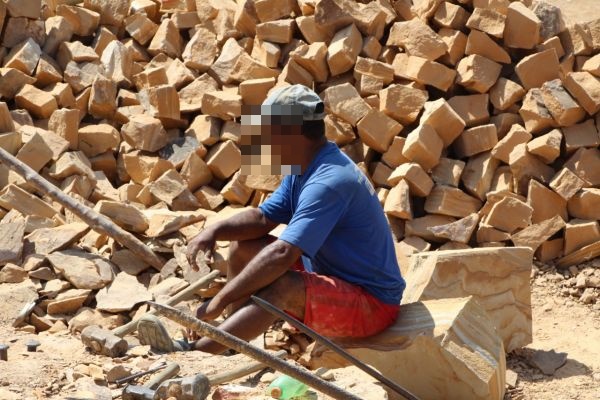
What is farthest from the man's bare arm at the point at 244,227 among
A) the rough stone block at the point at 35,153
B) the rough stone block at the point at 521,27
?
the rough stone block at the point at 521,27

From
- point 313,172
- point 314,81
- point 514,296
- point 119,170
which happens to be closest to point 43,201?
point 119,170

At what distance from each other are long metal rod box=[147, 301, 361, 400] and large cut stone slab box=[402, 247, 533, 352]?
170cm

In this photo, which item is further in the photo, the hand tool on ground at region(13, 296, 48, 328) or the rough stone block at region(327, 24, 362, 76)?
the rough stone block at region(327, 24, 362, 76)

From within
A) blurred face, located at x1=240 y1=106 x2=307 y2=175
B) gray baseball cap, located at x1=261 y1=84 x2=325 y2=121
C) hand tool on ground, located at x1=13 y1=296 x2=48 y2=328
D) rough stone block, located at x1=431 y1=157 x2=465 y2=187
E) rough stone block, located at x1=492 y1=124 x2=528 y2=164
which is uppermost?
gray baseball cap, located at x1=261 y1=84 x2=325 y2=121

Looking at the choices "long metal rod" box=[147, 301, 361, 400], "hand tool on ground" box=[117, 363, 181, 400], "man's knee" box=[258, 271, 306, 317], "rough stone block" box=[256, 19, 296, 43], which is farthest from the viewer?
"rough stone block" box=[256, 19, 296, 43]

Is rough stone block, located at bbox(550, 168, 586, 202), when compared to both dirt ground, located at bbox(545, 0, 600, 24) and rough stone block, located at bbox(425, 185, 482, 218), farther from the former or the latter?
dirt ground, located at bbox(545, 0, 600, 24)

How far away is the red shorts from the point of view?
418cm

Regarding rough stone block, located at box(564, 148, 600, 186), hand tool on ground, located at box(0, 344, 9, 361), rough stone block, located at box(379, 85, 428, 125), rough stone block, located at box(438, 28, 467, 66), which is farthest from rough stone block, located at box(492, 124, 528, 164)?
hand tool on ground, located at box(0, 344, 9, 361)

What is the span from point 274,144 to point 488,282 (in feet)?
5.15

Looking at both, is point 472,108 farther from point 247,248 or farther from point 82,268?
point 82,268

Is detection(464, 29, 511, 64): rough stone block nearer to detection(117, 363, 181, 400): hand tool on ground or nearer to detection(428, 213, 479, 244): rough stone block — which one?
detection(428, 213, 479, 244): rough stone block

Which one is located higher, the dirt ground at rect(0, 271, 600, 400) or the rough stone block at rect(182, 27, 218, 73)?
the rough stone block at rect(182, 27, 218, 73)

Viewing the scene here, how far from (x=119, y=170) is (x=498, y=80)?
269 cm

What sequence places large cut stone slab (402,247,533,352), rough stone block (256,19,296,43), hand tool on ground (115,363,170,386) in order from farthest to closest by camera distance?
rough stone block (256,19,296,43) → large cut stone slab (402,247,533,352) → hand tool on ground (115,363,170,386)
